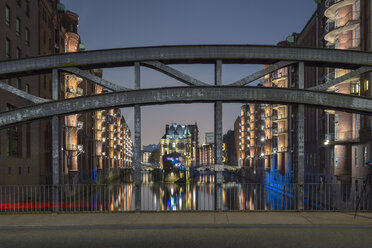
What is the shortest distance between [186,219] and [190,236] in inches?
78.3

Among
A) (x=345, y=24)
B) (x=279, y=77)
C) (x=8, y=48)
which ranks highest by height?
(x=279, y=77)

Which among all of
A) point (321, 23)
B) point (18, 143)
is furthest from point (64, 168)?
point (321, 23)

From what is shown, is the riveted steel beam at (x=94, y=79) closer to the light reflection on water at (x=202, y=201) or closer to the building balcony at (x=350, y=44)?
the light reflection on water at (x=202, y=201)

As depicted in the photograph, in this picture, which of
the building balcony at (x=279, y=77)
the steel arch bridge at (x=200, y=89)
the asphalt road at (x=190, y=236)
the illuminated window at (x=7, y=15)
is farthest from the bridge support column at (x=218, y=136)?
the building balcony at (x=279, y=77)

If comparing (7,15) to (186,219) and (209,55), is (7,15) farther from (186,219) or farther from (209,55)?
(186,219)

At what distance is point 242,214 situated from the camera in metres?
12.8

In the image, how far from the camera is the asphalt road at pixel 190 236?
9.15 meters

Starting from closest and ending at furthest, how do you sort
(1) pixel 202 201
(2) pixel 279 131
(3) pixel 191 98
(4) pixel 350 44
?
1. (3) pixel 191 98
2. (4) pixel 350 44
3. (1) pixel 202 201
4. (2) pixel 279 131

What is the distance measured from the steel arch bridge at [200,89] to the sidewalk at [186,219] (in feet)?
5.24

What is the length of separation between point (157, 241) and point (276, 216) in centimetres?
522

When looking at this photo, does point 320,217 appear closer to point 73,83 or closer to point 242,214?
point 242,214

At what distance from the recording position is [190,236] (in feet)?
32.8

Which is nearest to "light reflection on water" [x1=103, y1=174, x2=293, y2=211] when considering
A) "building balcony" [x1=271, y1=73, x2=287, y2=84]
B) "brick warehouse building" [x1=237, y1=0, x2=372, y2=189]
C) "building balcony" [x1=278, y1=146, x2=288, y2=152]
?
"brick warehouse building" [x1=237, y1=0, x2=372, y2=189]

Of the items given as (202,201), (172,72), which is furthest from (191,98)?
(202,201)
